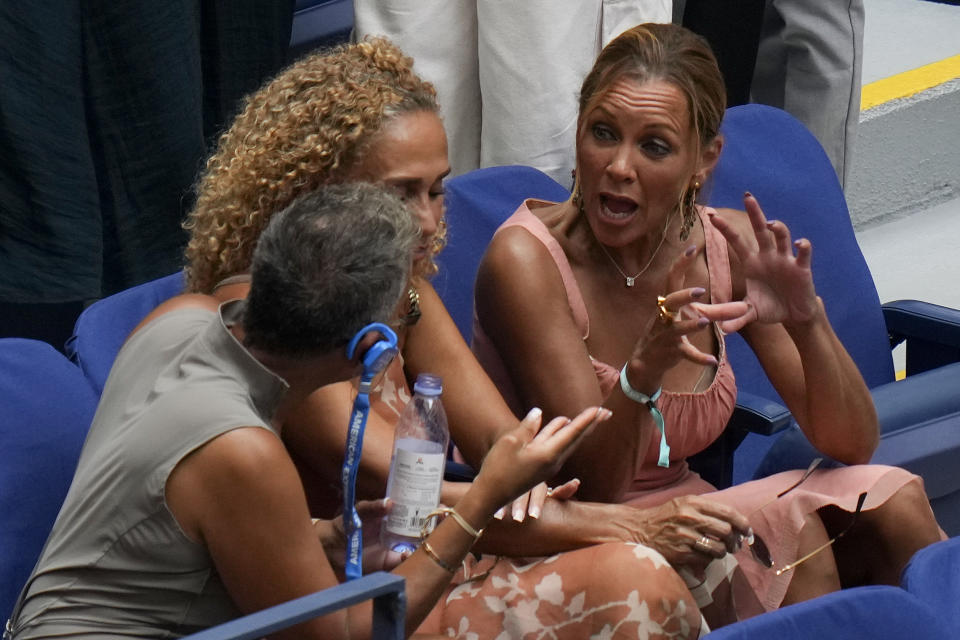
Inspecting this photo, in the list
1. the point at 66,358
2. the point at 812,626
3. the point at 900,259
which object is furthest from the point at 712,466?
the point at 900,259

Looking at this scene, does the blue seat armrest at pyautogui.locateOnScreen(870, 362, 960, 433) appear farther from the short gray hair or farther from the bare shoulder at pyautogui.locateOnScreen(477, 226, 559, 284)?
the short gray hair

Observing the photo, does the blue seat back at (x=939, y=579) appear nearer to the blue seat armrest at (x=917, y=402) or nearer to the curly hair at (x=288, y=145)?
the blue seat armrest at (x=917, y=402)

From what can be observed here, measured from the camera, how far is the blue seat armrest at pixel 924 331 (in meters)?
2.92

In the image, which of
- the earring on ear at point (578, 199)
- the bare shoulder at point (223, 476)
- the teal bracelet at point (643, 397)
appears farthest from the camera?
the earring on ear at point (578, 199)

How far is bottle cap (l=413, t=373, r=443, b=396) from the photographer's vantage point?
6.61 feet

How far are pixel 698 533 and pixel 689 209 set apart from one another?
0.69m

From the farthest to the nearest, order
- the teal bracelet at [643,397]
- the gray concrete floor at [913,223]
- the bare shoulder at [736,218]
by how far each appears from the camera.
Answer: the gray concrete floor at [913,223] < the bare shoulder at [736,218] < the teal bracelet at [643,397]

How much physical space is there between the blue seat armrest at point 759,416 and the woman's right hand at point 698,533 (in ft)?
1.44

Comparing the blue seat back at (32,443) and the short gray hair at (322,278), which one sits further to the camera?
the blue seat back at (32,443)

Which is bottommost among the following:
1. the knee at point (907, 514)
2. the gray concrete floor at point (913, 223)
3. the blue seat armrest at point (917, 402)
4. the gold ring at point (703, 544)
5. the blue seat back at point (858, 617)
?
the gray concrete floor at point (913, 223)

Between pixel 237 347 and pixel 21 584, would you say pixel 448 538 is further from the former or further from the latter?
pixel 21 584

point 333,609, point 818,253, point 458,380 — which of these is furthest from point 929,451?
point 333,609

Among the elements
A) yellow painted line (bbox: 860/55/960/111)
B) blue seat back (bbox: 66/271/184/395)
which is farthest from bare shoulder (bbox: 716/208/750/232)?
yellow painted line (bbox: 860/55/960/111)

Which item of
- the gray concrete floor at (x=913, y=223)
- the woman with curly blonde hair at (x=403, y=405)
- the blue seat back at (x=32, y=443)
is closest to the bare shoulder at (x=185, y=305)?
the woman with curly blonde hair at (x=403, y=405)
